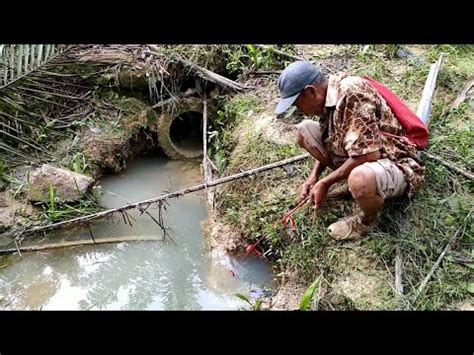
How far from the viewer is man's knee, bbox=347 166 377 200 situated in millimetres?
2881

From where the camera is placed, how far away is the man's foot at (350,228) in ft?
10.8

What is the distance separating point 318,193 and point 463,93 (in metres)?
1.93

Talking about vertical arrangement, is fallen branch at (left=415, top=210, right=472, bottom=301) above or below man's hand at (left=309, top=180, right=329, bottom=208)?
below

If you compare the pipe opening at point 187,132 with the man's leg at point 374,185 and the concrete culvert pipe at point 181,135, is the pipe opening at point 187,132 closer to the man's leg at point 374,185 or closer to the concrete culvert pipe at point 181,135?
the concrete culvert pipe at point 181,135

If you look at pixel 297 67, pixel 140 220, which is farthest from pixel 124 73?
pixel 297 67

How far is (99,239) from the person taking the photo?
4184 mm

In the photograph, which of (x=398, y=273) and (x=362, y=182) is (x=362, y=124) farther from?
(x=398, y=273)

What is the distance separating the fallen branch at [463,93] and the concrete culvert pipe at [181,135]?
7.82 feet

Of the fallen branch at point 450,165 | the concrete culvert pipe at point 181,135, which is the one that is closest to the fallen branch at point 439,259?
the fallen branch at point 450,165

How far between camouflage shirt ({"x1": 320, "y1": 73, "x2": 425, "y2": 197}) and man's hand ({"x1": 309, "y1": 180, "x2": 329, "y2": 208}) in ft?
0.81

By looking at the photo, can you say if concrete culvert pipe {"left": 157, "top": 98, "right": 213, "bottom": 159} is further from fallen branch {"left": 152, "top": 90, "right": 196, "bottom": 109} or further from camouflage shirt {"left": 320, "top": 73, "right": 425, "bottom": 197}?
camouflage shirt {"left": 320, "top": 73, "right": 425, "bottom": 197}

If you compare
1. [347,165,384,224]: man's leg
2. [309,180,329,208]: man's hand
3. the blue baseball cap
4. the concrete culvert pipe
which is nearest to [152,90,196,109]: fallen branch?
the concrete culvert pipe

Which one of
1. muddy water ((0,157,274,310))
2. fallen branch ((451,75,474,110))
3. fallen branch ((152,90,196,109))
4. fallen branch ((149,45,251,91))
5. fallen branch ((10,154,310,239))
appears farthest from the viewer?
fallen branch ((152,90,196,109))
